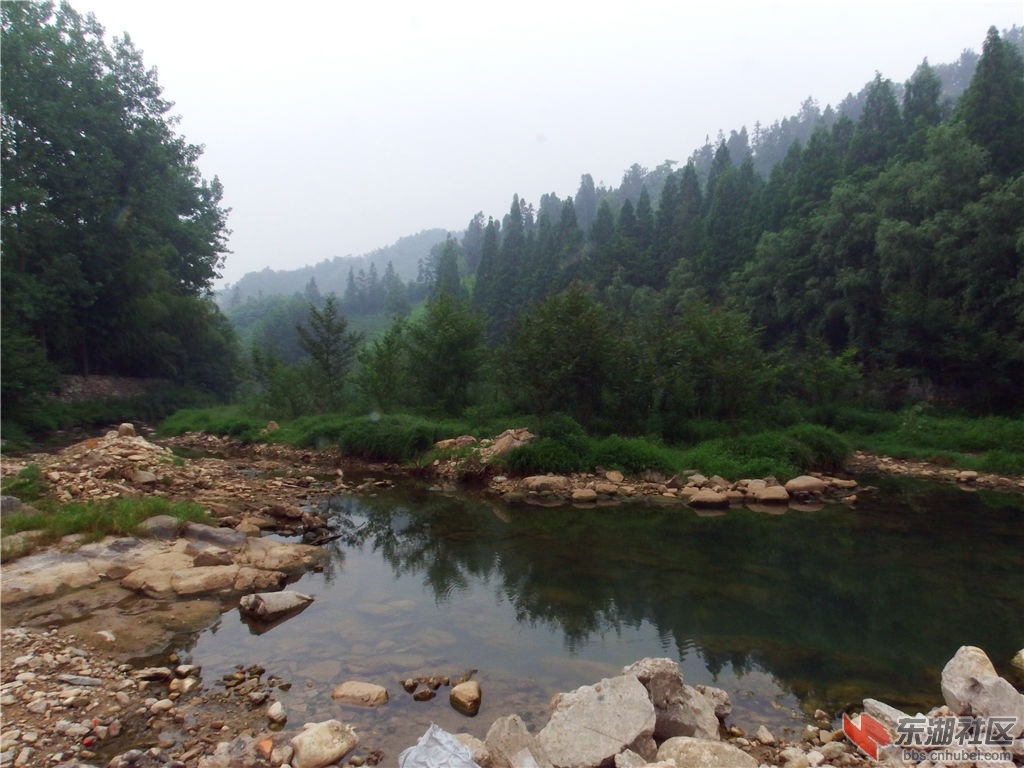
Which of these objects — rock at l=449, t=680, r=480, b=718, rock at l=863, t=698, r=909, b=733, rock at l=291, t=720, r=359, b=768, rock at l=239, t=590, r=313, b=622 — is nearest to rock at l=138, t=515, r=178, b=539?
rock at l=239, t=590, r=313, b=622

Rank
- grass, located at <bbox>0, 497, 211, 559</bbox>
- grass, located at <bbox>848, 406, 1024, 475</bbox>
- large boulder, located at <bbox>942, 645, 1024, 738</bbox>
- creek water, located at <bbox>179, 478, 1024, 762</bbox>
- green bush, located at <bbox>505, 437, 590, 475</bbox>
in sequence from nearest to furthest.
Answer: large boulder, located at <bbox>942, 645, 1024, 738</bbox> < creek water, located at <bbox>179, 478, 1024, 762</bbox> < grass, located at <bbox>0, 497, 211, 559</bbox> < green bush, located at <bbox>505, 437, 590, 475</bbox> < grass, located at <bbox>848, 406, 1024, 475</bbox>

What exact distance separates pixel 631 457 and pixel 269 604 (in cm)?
1014

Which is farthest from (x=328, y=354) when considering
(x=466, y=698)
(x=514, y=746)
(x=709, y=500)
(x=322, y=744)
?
(x=514, y=746)

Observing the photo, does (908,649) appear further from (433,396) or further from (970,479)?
(433,396)

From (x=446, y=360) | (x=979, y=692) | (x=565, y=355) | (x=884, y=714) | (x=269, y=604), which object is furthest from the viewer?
(x=446, y=360)

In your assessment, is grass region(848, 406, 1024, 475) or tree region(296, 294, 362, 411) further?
tree region(296, 294, 362, 411)

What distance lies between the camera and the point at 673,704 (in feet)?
15.4

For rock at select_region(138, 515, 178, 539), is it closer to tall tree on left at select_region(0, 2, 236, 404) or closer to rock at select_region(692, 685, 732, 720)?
rock at select_region(692, 685, 732, 720)

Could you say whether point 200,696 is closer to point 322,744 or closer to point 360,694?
point 360,694

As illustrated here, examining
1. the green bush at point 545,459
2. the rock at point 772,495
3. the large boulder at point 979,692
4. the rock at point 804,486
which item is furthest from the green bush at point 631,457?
the large boulder at point 979,692

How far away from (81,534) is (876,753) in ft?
29.7

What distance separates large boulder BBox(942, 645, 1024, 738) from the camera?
4.37 meters

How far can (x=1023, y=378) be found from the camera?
2028cm

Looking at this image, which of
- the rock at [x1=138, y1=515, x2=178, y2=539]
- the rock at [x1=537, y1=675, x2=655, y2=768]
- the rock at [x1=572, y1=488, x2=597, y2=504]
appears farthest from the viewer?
the rock at [x1=572, y1=488, x2=597, y2=504]
